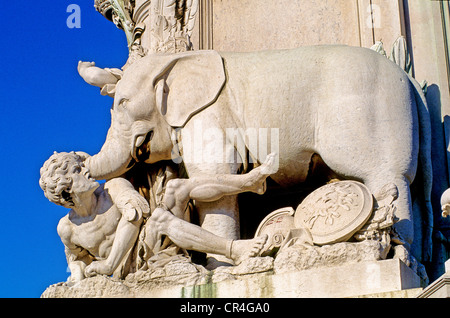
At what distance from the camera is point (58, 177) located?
8.86m

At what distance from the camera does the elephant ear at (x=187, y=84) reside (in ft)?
30.2

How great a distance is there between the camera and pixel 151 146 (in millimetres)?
9398

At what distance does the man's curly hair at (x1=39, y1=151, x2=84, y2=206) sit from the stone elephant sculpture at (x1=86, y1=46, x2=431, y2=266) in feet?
1.53

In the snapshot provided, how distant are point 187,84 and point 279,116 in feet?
3.10

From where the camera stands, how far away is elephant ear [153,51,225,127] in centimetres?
922

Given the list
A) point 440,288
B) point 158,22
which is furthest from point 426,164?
point 158,22

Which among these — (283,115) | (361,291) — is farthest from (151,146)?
(361,291)

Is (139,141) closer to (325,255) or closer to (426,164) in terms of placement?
(325,255)

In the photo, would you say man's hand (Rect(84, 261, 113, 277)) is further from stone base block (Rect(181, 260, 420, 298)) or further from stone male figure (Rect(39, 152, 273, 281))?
stone base block (Rect(181, 260, 420, 298))

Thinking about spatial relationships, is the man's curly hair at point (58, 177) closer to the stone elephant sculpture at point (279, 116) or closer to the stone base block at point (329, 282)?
the stone elephant sculpture at point (279, 116)

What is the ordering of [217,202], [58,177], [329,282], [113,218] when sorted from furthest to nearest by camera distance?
[113,218]
[217,202]
[58,177]
[329,282]

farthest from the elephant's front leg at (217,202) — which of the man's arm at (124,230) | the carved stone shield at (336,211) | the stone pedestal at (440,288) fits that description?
the stone pedestal at (440,288)

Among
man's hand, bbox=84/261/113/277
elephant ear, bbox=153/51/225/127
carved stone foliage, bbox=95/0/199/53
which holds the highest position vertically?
carved stone foliage, bbox=95/0/199/53

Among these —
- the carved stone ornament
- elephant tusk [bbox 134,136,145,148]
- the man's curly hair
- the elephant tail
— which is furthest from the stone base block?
elephant tusk [bbox 134,136,145,148]
